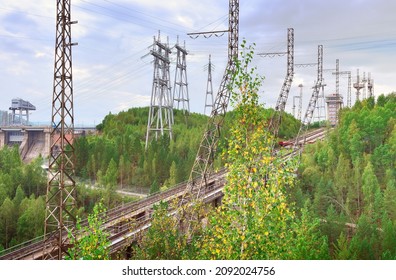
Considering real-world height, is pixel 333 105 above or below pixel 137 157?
above

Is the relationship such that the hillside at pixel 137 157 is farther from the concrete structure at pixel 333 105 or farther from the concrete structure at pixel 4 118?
the concrete structure at pixel 4 118

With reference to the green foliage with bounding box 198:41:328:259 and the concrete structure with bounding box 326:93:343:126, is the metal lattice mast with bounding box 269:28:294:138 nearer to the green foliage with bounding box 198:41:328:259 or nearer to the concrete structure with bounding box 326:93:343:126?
the concrete structure with bounding box 326:93:343:126

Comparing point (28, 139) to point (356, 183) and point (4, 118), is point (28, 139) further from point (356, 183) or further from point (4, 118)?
point (356, 183)

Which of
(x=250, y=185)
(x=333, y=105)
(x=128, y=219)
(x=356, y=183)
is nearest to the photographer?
(x=250, y=185)

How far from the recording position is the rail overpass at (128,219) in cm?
841

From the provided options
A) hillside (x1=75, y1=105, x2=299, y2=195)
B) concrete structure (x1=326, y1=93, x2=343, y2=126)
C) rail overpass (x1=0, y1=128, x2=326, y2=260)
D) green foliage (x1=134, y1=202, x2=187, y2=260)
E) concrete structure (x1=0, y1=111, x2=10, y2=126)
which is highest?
concrete structure (x1=326, y1=93, x2=343, y2=126)

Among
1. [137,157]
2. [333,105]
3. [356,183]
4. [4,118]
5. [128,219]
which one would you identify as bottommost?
[128,219]

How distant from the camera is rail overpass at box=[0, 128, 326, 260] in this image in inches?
331

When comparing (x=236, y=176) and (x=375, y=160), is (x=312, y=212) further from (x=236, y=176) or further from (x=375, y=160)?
(x=236, y=176)

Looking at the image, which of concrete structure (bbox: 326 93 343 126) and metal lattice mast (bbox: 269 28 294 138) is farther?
concrete structure (bbox: 326 93 343 126)

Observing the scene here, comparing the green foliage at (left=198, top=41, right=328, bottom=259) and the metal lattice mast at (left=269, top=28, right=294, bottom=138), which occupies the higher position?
the metal lattice mast at (left=269, top=28, right=294, bottom=138)

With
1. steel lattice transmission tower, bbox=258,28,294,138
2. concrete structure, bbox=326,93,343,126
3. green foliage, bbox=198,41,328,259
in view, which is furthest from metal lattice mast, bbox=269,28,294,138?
green foliage, bbox=198,41,328,259

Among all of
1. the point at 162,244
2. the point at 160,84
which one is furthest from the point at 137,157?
the point at 162,244

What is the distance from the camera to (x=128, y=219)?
10383 mm
